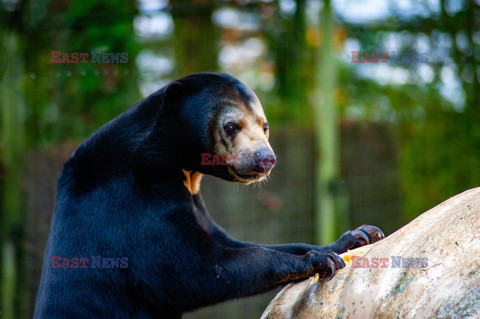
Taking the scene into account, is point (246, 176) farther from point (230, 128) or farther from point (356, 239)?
point (356, 239)

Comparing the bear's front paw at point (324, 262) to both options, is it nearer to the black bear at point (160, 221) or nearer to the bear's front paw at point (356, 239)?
the black bear at point (160, 221)

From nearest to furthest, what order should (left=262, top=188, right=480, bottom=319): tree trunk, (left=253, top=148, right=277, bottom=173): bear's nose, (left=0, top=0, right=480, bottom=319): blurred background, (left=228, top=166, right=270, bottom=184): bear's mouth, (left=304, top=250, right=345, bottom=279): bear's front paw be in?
(left=262, top=188, right=480, bottom=319): tree trunk → (left=304, top=250, right=345, bottom=279): bear's front paw → (left=253, top=148, right=277, bottom=173): bear's nose → (left=228, top=166, right=270, bottom=184): bear's mouth → (left=0, top=0, right=480, bottom=319): blurred background

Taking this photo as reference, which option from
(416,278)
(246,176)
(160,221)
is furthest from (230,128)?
(416,278)

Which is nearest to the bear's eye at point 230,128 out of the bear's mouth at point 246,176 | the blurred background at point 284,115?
the bear's mouth at point 246,176

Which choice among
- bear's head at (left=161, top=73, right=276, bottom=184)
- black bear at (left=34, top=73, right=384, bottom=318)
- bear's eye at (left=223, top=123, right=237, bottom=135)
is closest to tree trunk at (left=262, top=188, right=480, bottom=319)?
black bear at (left=34, top=73, right=384, bottom=318)

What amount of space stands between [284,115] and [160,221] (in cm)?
399

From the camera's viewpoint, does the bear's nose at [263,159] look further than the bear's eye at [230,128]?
No

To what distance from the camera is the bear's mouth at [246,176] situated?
3.35 meters

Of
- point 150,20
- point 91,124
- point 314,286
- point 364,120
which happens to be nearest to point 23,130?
point 91,124

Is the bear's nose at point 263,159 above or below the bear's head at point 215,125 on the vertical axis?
below

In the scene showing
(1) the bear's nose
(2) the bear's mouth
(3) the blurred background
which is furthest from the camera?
(3) the blurred background

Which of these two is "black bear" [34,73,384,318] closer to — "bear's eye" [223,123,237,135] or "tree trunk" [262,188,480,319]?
"bear's eye" [223,123,237,135]

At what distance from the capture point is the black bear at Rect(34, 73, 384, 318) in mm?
3113

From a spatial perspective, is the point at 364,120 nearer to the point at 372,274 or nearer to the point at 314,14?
the point at 314,14
